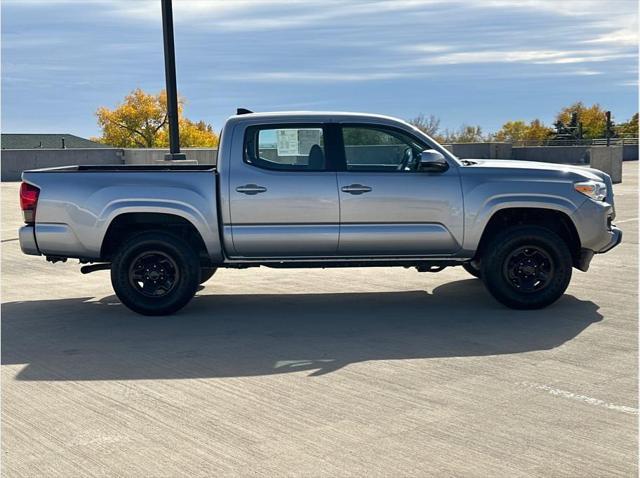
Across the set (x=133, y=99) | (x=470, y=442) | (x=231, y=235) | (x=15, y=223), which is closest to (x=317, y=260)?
(x=231, y=235)

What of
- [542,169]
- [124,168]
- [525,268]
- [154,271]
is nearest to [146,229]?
[154,271]

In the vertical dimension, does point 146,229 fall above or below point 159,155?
below

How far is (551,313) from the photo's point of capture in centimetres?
867

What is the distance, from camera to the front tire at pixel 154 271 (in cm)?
873

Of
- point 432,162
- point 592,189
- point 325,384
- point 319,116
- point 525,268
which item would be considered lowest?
point 325,384

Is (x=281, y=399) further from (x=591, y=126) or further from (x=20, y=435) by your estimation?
(x=591, y=126)

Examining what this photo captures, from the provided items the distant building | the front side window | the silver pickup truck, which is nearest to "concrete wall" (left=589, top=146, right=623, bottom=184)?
the silver pickup truck

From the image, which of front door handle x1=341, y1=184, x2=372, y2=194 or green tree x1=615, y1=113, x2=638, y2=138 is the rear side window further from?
green tree x1=615, y1=113, x2=638, y2=138

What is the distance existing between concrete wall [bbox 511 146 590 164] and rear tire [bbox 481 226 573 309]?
39.4 meters

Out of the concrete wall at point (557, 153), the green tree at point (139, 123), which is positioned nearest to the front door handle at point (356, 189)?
the concrete wall at point (557, 153)

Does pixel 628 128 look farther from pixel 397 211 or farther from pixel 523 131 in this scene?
pixel 397 211

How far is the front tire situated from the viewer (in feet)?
28.7

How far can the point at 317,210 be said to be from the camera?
8680 mm

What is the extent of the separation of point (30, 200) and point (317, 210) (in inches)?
114
